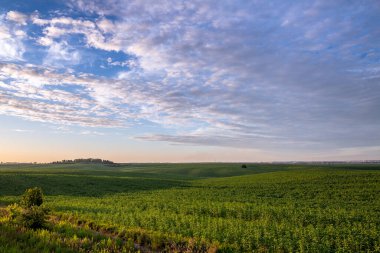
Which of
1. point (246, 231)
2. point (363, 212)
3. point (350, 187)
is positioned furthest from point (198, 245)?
point (350, 187)

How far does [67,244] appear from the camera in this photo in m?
12.3

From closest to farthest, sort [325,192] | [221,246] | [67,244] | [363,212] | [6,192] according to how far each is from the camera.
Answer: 1. [67,244]
2. [221,246]
3. [363,212]
4. [325,192]
5. [6,192]

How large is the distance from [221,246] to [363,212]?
16.2 m

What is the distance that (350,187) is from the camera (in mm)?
40375

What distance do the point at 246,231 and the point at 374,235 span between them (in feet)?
24.0

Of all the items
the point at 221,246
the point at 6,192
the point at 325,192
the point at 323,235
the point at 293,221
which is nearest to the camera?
the point at 221,246

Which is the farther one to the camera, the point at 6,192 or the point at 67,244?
the point at 6,192

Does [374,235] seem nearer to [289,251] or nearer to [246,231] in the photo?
[289,251]

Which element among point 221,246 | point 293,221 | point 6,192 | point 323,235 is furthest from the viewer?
point 6,192

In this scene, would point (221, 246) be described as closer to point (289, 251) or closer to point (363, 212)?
point (289, 251)

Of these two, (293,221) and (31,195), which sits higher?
(31,195)

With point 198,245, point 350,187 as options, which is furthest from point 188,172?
point 198,245

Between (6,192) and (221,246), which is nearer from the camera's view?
(221,246)

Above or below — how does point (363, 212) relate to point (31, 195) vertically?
below
